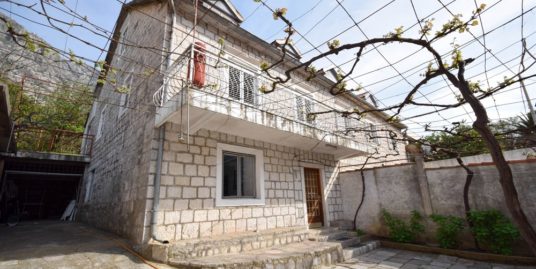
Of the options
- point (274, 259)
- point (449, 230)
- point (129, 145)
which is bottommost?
point (274, 259)

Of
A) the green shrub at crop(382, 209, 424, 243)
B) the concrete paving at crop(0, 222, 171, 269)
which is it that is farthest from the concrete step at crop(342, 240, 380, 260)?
the concrete paving at crop(0, 222, 171, 269)

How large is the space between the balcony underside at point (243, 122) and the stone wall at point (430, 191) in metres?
1.60

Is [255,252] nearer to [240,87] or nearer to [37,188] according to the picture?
[240,87]

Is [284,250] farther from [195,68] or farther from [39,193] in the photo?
[39,193]

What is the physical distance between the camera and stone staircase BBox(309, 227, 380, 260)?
6.50 metres

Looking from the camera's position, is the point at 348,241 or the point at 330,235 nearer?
the point at 348,241

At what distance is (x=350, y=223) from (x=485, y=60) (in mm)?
6569

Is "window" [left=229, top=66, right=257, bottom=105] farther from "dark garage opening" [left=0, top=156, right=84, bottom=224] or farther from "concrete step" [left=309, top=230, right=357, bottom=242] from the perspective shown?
"dark garage opening" [left=0, top=156, right=84, bottom=224]

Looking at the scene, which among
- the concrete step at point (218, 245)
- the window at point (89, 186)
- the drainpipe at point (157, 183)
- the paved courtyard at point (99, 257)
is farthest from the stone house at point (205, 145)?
the window at point (89, 186)

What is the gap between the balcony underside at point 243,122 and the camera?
16.1 feet

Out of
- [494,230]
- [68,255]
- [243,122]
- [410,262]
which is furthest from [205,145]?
[494,230]

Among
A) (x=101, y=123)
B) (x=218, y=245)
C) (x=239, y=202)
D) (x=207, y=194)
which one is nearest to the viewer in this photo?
(x=218, y=245)

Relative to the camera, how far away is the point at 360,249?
22.0ft

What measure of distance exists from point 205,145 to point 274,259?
9.85 feet
